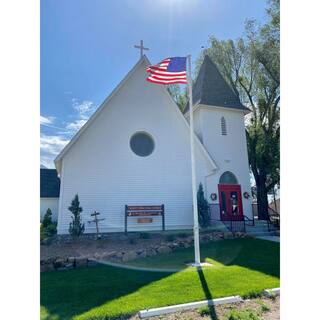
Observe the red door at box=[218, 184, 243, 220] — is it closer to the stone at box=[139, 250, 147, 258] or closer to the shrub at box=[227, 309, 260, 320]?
the stone at box=[139, 250, 147, 258]

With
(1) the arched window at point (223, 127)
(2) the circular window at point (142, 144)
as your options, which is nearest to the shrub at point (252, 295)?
(2) the circular window at point (142, 144)

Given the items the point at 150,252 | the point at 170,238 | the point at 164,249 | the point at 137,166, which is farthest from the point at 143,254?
the point at 137,166

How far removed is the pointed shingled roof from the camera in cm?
1120

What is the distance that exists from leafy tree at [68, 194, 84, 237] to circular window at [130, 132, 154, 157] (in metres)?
2.42

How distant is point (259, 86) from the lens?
12.4 metres

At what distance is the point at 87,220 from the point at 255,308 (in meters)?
5.90

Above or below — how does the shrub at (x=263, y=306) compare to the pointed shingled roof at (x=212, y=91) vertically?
below

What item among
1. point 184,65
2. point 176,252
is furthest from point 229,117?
point 176,252

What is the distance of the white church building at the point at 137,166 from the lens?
810 centimetres

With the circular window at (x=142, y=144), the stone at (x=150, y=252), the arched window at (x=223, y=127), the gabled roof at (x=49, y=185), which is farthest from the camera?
the gabled roof at (x=49, y=185)

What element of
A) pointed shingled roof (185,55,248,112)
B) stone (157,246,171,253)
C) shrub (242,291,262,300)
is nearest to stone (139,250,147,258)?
stone (157,246,171,253)

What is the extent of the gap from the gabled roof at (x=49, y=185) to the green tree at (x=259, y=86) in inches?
392

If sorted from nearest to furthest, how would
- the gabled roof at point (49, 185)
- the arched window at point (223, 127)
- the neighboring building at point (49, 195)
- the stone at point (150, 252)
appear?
the stone at point (150, 252) < the arched window at point (223, 127) < the neighboring building at point (49, 195) < the gabled roof at point (49, 185)

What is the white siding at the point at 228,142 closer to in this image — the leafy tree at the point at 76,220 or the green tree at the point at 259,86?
the green tree at the point at 259,86
